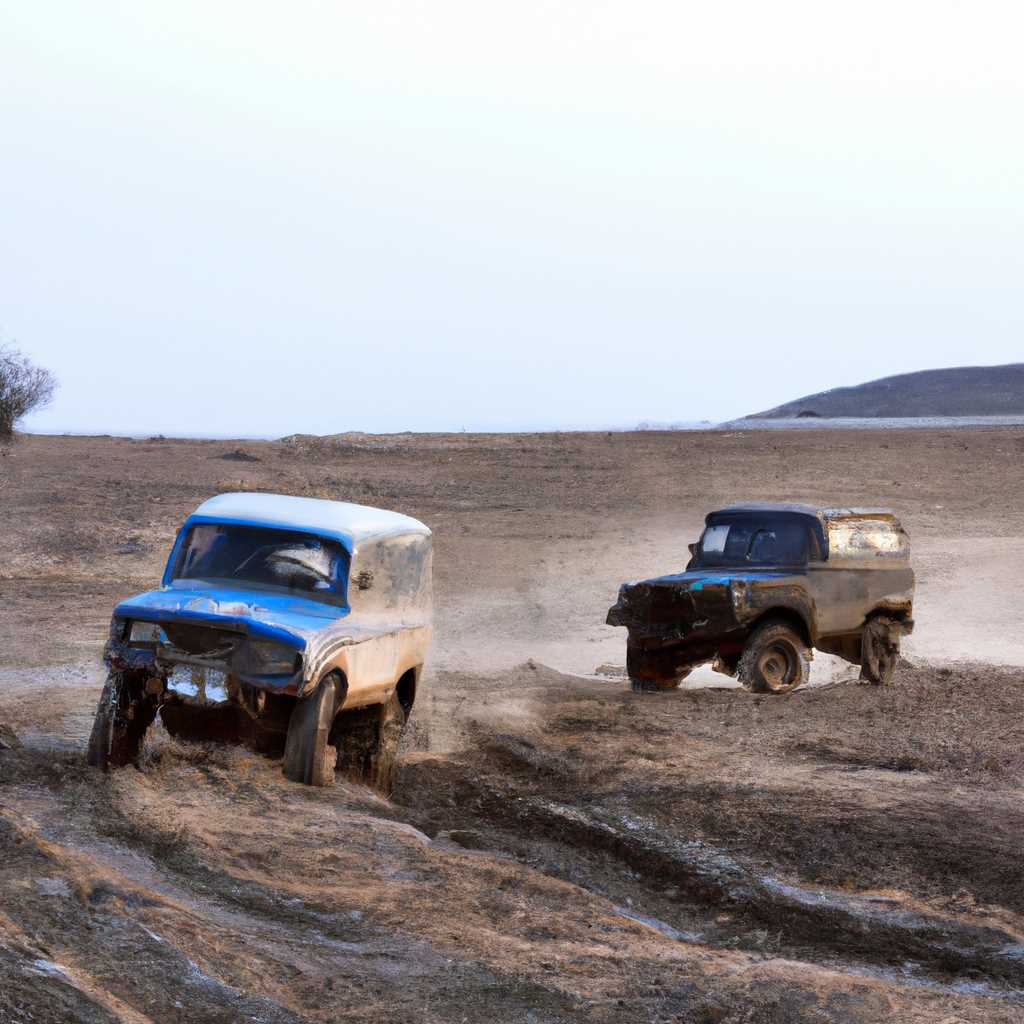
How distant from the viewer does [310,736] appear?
942cm

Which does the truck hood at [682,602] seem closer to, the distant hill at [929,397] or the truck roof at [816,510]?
the truck roof at [816,510]

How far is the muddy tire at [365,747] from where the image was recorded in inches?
416

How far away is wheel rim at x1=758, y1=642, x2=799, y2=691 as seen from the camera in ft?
48.4

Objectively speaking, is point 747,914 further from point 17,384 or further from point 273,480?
point 17,384

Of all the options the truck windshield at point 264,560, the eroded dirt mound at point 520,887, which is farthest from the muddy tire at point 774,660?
the truck windshield at point 264,560

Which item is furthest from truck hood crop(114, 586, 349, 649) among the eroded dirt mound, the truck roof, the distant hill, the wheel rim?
the distant hill

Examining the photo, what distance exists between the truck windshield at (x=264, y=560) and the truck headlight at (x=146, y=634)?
1028 mm

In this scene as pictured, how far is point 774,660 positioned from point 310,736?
6.82m

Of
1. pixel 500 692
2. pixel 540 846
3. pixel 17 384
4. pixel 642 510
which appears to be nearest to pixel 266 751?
pixel 540 846

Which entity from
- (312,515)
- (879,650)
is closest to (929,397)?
(879,650)

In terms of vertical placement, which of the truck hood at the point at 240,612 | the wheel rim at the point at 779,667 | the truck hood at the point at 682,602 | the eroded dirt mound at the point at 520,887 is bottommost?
the eroded dirt mound at the point at 520,887

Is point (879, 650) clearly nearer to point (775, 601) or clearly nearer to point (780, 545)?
point (780, 545)

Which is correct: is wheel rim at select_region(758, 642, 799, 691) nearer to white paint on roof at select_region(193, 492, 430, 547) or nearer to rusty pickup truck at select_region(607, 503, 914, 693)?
rusty pickup truck at select_region(607, 503, 914, 693)

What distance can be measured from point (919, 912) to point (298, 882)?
3.30 metres
